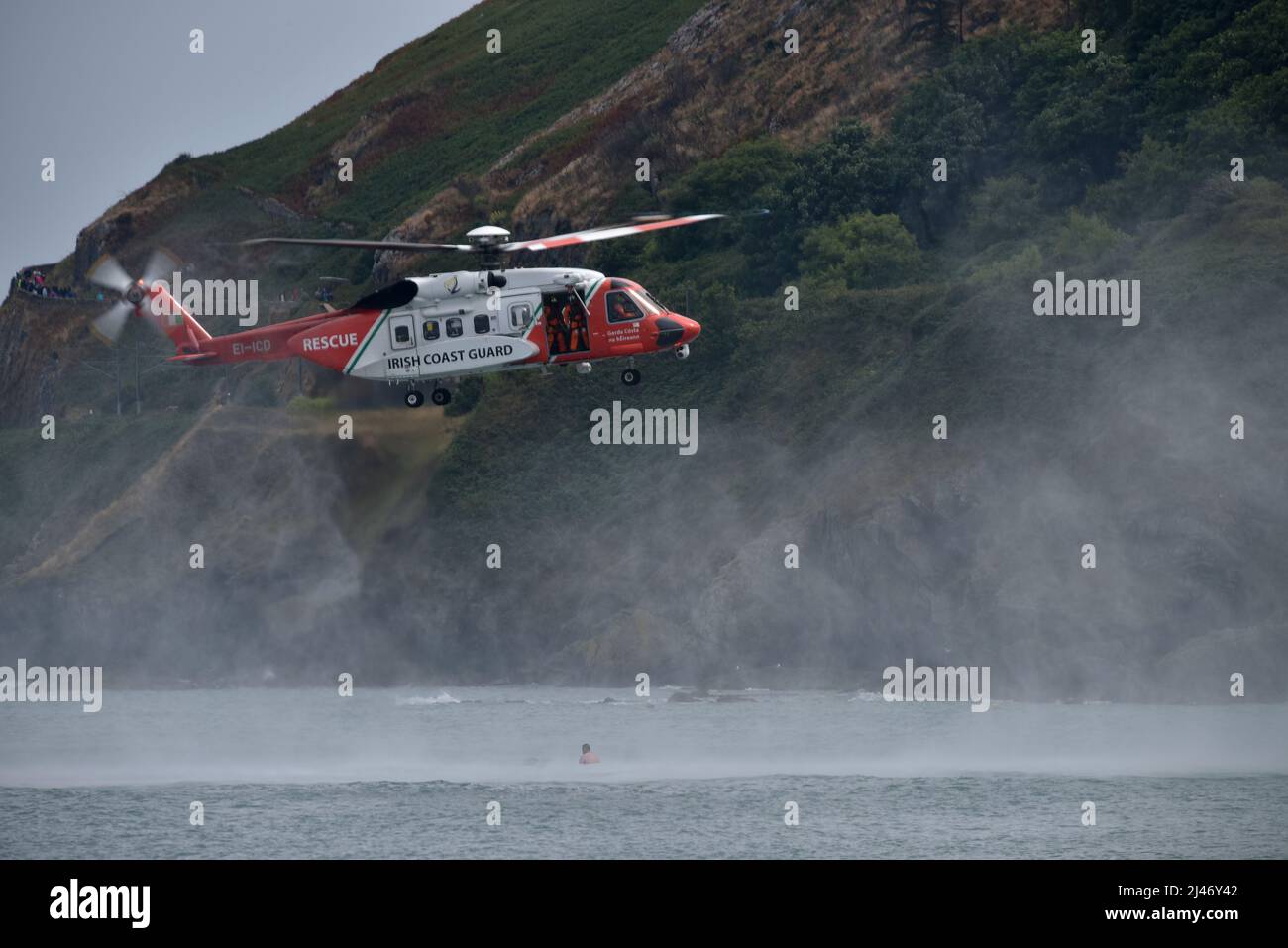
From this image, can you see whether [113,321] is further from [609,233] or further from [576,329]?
[609,233]

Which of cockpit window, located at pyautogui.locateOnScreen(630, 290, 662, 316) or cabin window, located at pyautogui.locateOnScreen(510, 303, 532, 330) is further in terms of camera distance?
cockpit window, located at pyautogui.locateOnScreen(630, 290, 662, 316)

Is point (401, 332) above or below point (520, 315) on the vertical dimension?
below

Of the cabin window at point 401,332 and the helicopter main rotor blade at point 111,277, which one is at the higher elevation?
the helicopter main rotor blade at point 111,277

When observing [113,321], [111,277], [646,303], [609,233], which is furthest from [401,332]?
[113,321]

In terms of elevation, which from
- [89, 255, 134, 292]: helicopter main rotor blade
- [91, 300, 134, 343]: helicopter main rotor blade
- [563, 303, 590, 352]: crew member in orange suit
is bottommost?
[563, 303, 590, 352]: crew member in orange suit

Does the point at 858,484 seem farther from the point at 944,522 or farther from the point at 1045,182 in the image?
the point at 1045,182

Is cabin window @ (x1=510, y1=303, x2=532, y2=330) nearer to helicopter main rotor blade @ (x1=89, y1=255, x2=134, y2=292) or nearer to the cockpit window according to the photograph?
the cockpit window

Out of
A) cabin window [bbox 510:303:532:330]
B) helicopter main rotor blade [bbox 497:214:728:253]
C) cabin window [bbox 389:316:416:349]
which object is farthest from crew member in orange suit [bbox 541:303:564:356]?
cabin window [bbox 389:316:416:349]

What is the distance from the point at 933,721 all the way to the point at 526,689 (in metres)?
29.7

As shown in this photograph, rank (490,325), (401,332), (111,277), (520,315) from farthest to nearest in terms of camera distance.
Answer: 1. (111,277)
2. (401,332)
3. (490,325)
4. (520,315)

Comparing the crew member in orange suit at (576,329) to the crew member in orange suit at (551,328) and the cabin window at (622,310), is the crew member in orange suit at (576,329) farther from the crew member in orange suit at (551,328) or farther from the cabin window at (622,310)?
the cabin window at (622,310)

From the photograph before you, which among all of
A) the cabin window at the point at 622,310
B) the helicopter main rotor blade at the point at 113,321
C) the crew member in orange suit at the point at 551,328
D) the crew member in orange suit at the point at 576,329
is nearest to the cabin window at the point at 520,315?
the crew member in orange suit at the point at 551,328

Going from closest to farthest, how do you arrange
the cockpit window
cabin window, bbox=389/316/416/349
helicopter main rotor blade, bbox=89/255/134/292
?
cabin window, bbox=389/316/416/349 < the cockpit window < helicopter main rotor blade, bbox=89/255/134/292
